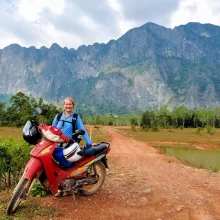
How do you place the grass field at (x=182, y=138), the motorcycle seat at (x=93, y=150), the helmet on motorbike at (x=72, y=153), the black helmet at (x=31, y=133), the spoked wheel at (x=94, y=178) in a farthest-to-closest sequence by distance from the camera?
the grass field at (x=182, y=138)
the spoked wheel at (x=94, y=178)
the motorcycle seat at (x=93, y=150)
the helmet on motorbike at (x=72, y=153)
the black helmet at (x=31, y=133)

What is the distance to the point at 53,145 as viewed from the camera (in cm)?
528

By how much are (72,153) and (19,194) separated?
4.04ft

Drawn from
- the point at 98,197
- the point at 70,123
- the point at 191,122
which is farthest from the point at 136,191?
the point at 191,122

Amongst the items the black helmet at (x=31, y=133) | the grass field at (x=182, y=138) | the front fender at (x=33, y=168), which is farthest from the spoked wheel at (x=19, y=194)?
the grass field at (x=182, y=138)

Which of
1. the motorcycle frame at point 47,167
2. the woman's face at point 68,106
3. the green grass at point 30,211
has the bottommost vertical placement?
the green grass at point 30,211

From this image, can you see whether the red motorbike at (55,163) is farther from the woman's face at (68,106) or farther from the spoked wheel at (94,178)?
the woman's face at (68,106)

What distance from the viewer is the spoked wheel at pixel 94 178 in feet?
20.9

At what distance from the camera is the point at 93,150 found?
6.27 meters

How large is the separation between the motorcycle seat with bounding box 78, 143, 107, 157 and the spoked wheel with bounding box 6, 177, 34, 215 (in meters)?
1.23

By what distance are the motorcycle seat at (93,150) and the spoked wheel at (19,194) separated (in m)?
1.23

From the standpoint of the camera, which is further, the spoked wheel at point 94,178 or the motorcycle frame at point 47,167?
the spoked wheel at point 94,178

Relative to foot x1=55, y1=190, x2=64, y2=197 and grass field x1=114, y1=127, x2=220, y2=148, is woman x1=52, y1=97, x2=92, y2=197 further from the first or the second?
grass field x1=114, y1=127, x2=220, y2=148

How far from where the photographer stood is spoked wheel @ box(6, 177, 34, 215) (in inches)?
195

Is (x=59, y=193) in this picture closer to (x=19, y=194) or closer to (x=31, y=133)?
(x=19, y=194)
